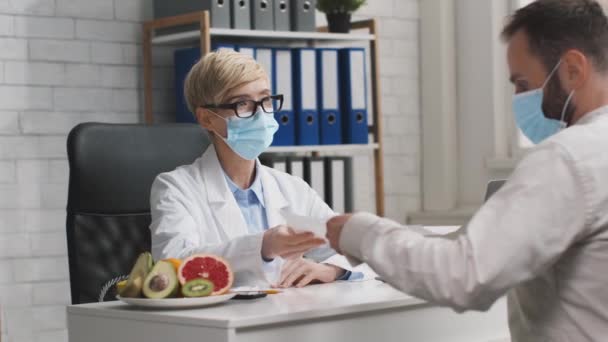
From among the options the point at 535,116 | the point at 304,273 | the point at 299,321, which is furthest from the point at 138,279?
the point at 535,116

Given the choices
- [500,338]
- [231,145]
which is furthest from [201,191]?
[500,338]

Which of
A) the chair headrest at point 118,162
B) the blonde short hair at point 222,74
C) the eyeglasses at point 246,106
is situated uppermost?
the blonde short hair at point 222,74

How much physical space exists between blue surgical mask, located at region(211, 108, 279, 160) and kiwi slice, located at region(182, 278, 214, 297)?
0.74 metres

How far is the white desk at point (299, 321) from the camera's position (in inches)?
68.9

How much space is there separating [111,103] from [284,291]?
186 cm

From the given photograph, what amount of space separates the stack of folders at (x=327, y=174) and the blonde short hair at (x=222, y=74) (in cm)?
125

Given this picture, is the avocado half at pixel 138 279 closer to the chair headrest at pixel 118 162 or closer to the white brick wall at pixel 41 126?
the chair headrest at pixel 118 162

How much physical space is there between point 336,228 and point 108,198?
1108 mm

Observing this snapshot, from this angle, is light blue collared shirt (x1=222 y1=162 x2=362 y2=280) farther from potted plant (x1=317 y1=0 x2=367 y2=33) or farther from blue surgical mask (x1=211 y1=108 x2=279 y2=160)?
potted plant (x1=317 y1=0 x2=367 y2=33)

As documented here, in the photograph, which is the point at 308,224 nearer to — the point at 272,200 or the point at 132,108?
the point at 272,200

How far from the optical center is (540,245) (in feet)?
4.68

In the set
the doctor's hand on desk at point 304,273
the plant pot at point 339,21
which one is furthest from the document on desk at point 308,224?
the plant pot at point 339,21

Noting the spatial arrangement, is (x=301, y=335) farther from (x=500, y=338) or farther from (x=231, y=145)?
(x=231, y=145)

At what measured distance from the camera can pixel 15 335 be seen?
3.63m
